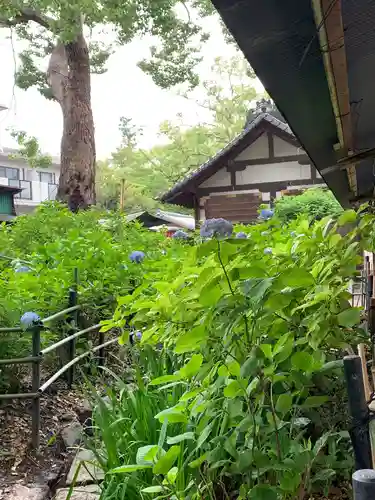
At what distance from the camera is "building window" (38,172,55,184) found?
138ft

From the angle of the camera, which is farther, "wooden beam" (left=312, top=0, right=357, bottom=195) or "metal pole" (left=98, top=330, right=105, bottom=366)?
"metal pole" (left=98, top=330, right=105, bottom=366)

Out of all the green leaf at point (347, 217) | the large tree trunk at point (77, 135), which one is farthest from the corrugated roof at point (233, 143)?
the green leaf at point (347, 217)

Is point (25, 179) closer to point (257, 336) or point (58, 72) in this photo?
point (58, 72)

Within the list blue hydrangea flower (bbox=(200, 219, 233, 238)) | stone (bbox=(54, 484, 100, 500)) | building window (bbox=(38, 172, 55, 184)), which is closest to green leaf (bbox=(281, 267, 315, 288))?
blue hydrangea flower (bbox=(200, 219, 233, 238))

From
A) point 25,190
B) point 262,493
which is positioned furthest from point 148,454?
point 25,190

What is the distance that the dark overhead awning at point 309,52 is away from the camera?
106cm

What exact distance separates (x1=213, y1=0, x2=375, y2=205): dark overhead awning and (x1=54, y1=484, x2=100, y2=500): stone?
187 centimetres

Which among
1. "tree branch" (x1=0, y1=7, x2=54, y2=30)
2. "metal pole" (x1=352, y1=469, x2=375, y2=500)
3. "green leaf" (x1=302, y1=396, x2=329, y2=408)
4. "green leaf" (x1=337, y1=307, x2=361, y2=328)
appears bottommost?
"green leaf" (x1=302, y1=396, x2=329, y2=408)

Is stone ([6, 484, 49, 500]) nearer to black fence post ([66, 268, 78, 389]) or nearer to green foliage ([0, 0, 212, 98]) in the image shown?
black fence post ([66, 268, 78, 389])

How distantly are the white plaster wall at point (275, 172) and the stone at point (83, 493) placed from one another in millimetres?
14976

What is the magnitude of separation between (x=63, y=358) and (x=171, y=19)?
11.2 m

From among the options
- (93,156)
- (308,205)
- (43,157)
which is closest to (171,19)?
(93,156)

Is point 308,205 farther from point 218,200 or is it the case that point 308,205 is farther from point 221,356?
point 221,356

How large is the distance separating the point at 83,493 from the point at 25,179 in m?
39.8
